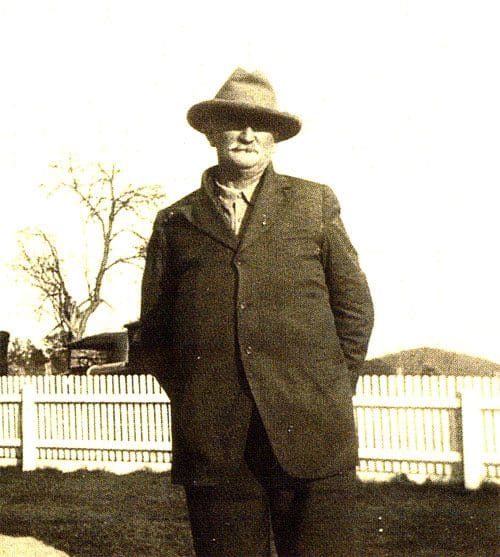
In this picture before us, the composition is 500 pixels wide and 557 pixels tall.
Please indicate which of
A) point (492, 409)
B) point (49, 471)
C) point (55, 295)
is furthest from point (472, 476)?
point (55, 295)

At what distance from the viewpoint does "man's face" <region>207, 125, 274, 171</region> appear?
3004 mm

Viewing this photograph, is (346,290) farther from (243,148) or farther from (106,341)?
(106,341)

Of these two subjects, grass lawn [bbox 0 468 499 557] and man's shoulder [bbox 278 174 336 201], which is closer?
man's shoulder [bbox 278 174 336 201]

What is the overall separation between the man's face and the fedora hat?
0.12 feet

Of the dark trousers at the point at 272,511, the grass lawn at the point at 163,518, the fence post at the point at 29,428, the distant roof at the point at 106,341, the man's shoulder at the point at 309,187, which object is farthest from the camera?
the distant roof at the point at 106,341

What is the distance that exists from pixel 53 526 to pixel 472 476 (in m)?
4.00

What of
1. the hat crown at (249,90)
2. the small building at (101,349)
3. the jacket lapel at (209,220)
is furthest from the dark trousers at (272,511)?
the small building at (101,349)

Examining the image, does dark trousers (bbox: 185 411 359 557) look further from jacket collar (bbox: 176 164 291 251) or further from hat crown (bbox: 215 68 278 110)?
hat crown (bbox: 215 68 278 110)

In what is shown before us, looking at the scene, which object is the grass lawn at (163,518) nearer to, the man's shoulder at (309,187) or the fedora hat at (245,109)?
the man's shoulder at (309,187)

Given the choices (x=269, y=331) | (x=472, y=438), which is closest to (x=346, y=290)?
(x=269, y=331)

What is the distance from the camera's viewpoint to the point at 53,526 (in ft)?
24.8

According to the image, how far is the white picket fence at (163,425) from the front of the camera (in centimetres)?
872

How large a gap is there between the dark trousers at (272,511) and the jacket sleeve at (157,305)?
476 mm

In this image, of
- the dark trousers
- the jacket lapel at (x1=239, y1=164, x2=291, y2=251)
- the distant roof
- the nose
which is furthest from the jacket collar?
the distant roof
